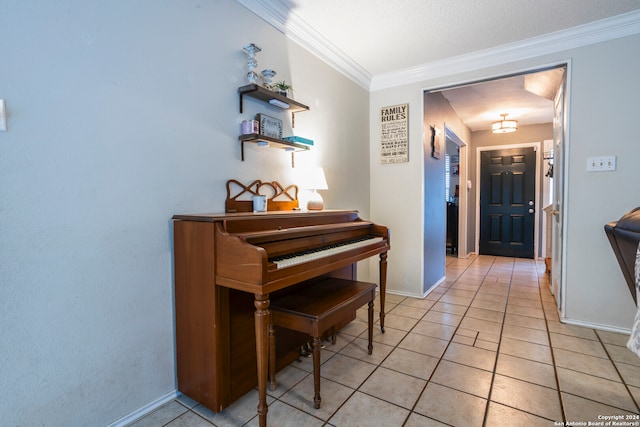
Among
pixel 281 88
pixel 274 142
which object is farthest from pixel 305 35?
pixel 274 142

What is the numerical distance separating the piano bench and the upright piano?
145mm

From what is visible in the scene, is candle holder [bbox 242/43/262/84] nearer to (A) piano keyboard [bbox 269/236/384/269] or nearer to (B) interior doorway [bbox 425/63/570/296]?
(A) piano keyboard [bbox 269/236/384/269]

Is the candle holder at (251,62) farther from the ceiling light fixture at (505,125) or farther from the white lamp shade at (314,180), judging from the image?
the ceiling light fixture at (505,125)

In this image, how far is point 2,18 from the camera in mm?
1114

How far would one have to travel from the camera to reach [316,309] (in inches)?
65.2

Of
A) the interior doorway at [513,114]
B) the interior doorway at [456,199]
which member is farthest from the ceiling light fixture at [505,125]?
the interior doorway at [456,199]

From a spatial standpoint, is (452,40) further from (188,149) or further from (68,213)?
(68,213)

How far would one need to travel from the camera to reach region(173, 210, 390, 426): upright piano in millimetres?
1373

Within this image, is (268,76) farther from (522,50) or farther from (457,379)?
(522,50)

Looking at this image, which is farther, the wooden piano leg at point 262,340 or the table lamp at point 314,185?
the table lamp at point 314,185

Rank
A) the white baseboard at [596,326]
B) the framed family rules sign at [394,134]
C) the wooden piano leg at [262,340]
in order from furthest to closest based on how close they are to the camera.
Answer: the framed family rules sign at [394,134], the white baseboard at [596,326], the wooden piano leg at [262,340]

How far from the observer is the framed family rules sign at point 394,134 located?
3354 millimetres

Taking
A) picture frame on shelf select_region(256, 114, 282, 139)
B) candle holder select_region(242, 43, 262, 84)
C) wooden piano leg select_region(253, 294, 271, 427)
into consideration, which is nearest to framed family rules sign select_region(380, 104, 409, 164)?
picture frame on shelf select_region(256, 114, 282, 139)

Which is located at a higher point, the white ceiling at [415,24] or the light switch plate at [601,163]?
the white ceiling at [415,24]
